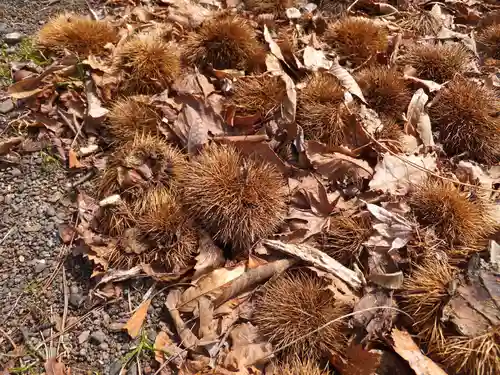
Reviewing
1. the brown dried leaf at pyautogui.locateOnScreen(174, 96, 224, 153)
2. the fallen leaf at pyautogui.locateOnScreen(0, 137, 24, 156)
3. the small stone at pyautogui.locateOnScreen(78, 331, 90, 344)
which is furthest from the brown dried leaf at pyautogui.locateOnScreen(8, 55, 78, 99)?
the small stone at pyautogui.locateOnScreen(78, 331, 90, 344)

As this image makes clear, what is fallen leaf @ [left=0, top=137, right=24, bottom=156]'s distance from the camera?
7.93 ft

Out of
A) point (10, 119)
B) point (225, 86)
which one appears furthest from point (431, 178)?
point (10, 119)

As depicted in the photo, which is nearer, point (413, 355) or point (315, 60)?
point (413, 355)

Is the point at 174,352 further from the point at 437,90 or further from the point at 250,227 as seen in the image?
the point at 437,90

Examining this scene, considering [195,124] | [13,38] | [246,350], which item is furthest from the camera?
[13,38]

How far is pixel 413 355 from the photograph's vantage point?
1.76m

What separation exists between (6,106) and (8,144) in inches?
13.0

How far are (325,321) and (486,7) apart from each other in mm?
2924

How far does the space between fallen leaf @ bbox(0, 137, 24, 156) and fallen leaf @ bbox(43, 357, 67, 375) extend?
125 cm

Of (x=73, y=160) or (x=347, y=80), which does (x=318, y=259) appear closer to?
(x=347, y=80)

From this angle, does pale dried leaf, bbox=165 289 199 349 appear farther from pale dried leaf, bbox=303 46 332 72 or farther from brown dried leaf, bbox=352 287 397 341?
pale dried leaf, bbox=303 46 332 72

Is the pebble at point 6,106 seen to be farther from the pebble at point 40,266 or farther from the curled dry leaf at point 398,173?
the curled dry leaf at point 398,173

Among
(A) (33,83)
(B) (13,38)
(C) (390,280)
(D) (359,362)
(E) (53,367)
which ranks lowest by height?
(E) (53,367)

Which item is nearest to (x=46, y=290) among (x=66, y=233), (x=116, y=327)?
(x=66, y=233)
